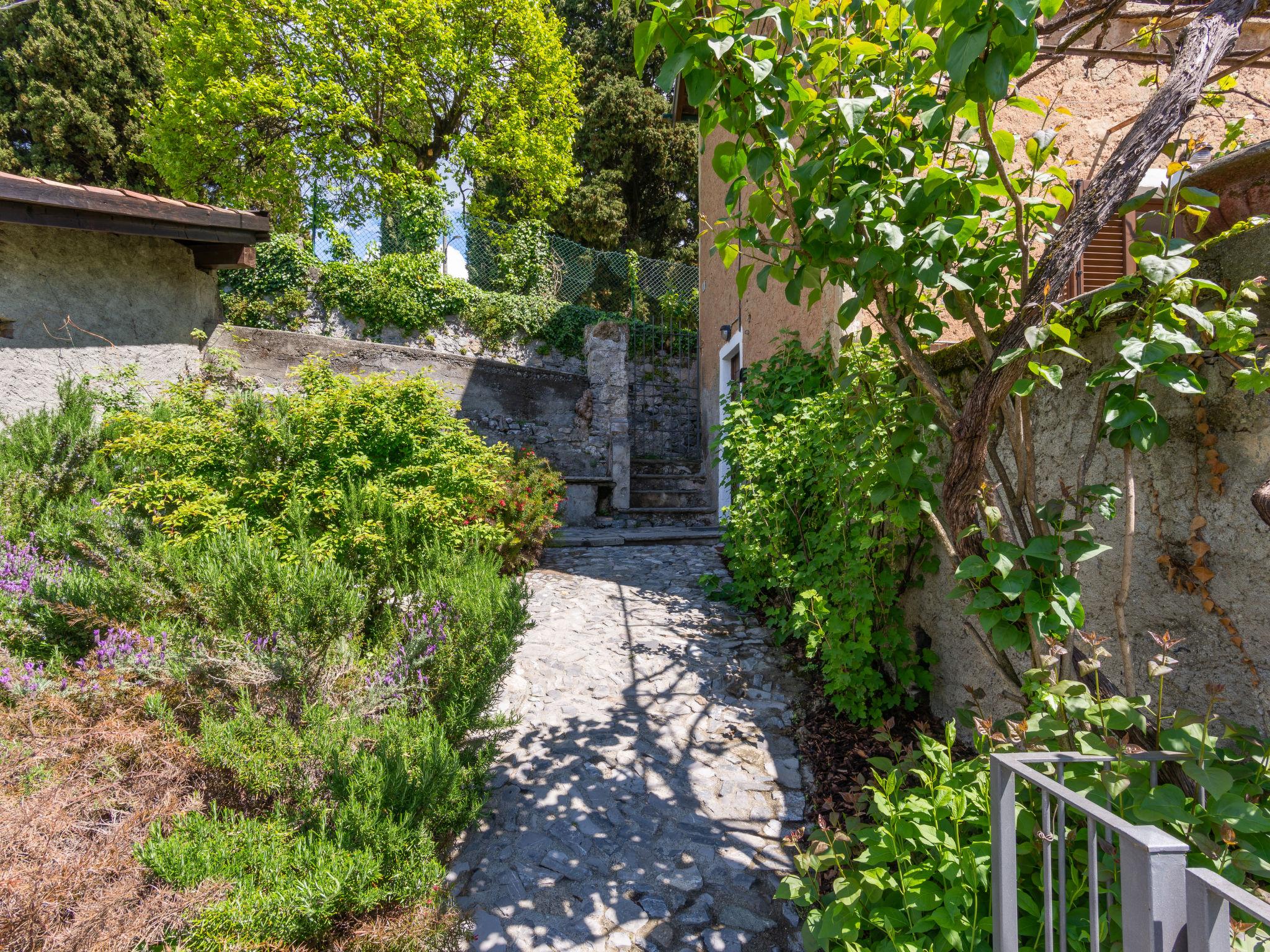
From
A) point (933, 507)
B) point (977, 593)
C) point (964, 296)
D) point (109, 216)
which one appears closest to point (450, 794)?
point (977, 593)

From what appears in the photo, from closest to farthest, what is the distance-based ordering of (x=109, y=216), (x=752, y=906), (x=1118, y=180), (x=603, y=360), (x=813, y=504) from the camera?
(x=1118, y=180) < (x=752, y=906) < (x=813, y=504) < (x=109, y=216) < (x=603, y=360)

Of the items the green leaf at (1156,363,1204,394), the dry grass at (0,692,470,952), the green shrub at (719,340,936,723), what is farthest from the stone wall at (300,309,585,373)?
the green leaf at (1156,363,1204,394)

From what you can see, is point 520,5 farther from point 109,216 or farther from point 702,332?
point 109,216

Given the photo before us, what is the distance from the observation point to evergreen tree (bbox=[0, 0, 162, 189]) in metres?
12.7

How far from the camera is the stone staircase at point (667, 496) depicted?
8.76m

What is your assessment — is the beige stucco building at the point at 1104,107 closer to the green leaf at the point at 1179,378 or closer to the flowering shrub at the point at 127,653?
the green leaf at the point at 1179,378

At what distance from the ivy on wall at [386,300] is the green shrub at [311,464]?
542cm

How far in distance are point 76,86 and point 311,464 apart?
1565 cm

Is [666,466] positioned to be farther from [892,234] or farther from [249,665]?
[892,234]

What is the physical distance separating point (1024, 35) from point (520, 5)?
52.0 ft

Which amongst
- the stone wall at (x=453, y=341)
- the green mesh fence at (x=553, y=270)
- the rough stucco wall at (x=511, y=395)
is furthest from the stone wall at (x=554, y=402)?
the green mesh fence at (x=553, y=270)

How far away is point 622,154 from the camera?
16125 millimetres

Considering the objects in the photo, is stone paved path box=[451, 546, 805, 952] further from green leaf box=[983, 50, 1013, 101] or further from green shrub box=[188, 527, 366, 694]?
green leaf box=[983, 50, 1013, 101]

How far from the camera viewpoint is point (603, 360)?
9.50 meters
